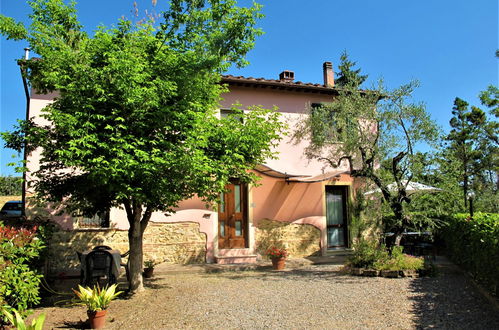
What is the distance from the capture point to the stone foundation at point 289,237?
40.3 feet

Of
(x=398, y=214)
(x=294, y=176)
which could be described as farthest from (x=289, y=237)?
(x=398, y=214)

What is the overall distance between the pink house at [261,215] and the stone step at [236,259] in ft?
0.10

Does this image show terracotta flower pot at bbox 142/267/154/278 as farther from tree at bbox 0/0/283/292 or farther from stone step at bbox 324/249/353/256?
stone step at bbox 324/249/353/256

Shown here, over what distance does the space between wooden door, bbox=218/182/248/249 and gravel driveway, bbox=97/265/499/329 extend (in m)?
3.01

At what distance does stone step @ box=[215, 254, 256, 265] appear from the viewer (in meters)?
11.5

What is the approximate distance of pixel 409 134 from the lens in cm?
933

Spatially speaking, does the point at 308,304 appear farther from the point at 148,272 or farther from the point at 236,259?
the point at 236,259

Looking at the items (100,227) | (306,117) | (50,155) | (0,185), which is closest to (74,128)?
(50,155)

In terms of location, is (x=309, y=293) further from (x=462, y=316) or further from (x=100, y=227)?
(x=100, y=227)

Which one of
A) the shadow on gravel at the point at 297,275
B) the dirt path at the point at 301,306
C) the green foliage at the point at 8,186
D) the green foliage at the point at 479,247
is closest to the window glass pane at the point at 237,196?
the shadow on gravel at the point at 297,275

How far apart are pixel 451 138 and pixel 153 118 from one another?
21.6 meters

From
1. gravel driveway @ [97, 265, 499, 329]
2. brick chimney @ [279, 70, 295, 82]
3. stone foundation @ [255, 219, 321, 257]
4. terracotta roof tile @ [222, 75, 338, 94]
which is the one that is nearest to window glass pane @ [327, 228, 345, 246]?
stone foundation @ [255, 219, 321, 257]

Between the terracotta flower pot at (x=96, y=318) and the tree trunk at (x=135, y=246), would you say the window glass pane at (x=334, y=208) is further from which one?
the terracotta flower pot at (x=96, y=318)

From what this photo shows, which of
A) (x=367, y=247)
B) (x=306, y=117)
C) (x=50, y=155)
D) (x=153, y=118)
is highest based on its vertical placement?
(x=306, y=117)
